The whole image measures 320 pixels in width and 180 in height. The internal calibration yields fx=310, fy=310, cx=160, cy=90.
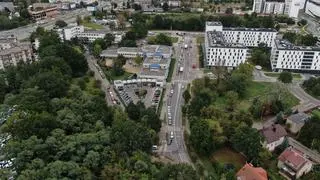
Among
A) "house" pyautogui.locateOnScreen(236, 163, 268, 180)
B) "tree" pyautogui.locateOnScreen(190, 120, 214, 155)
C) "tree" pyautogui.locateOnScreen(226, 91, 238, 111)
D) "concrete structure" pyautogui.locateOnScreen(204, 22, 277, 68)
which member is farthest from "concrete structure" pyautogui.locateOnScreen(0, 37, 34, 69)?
"house" pyautogui.locateOnScreen(236, 163, 268, 180)

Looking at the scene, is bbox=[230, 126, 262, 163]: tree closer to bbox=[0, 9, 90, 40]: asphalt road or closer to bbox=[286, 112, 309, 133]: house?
bbox=[286, 112, 309, 133]: house

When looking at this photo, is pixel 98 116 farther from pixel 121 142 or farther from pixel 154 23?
pixel 154 23

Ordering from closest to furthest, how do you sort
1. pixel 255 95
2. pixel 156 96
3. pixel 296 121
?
pixel 296 121
pixel 156 96
pixel 255 95

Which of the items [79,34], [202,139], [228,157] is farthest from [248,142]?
[79,34]

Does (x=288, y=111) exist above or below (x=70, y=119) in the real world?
below

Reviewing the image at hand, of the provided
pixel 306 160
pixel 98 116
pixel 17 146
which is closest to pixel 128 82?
pixel 98 116

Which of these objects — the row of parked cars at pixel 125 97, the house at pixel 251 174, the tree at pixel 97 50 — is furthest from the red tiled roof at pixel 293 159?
the tree at pixel 97 50

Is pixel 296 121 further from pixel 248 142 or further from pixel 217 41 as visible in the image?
pixel 217 41
